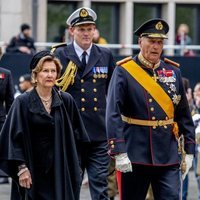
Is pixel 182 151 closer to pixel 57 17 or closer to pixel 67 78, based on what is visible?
pixel 67 78

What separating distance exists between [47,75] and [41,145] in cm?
59

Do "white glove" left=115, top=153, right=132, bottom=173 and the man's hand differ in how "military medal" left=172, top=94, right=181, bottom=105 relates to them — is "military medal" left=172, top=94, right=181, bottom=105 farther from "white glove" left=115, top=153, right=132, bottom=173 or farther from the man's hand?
the man's hand

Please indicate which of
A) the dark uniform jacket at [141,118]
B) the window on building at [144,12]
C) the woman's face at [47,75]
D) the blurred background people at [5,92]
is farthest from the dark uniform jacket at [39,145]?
the window on building at [144,12]

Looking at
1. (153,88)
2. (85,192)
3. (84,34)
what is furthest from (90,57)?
(85,192)

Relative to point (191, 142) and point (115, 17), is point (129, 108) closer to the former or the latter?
point (191, 142)

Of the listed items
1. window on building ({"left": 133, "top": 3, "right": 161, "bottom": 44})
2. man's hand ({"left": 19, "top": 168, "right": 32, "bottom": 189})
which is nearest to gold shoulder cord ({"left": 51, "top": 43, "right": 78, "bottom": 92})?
man's hand ({"left": 19, "top": 168, "right": 32, "bottom": 189})

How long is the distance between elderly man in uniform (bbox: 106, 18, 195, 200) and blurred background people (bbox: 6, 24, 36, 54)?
9509 millimetres

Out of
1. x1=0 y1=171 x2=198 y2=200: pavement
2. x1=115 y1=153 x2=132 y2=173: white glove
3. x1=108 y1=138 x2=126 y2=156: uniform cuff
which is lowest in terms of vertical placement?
x1=0 y1=171 x2=198 y2=200: pavement

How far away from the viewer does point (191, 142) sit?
10023 mm

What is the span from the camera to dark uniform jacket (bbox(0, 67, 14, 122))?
12.6m

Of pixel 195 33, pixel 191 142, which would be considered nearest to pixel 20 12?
pixel 195 33

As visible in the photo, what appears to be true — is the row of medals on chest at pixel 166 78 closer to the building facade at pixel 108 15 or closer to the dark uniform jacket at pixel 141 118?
the dark uniform jacket at pixel 141 118

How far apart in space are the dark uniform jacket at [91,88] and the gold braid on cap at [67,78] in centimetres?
4

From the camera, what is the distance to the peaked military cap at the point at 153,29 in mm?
9953
